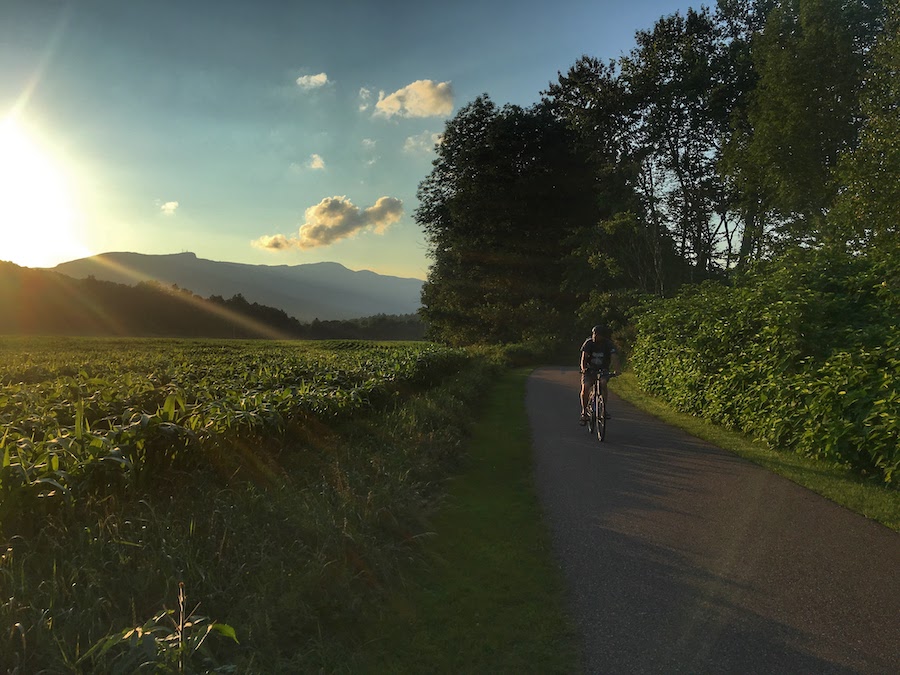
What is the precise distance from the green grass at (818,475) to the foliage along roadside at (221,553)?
15.8 feet

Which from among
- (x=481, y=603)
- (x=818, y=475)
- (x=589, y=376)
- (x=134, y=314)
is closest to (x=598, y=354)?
(x=589, y=376)

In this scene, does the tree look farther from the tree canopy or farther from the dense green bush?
the dense green bush

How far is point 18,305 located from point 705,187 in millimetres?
80201

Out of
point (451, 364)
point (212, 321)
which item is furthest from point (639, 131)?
point (212, 321)

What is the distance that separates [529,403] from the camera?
15.3 meters

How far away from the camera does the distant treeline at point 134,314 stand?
65.6 metres

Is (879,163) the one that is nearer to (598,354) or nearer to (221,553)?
(598,354)

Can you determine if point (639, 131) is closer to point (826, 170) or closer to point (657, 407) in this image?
point (826, 170)

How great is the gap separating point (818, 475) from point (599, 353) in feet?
13.6

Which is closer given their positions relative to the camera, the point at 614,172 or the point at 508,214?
the point at 614,172

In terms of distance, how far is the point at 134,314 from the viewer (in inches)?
2963

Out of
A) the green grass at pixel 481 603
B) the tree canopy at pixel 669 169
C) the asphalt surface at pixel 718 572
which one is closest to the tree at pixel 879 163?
the tree canopy at pixel 669 169

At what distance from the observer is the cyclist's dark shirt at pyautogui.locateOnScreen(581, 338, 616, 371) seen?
1015cm

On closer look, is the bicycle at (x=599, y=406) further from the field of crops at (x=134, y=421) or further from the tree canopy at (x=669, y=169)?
the tree canopy at (x=669, y=169)
